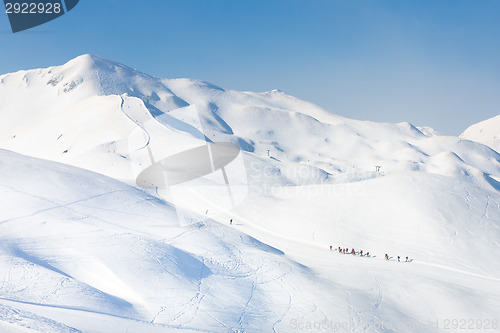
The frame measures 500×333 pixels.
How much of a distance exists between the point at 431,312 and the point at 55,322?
2316cm

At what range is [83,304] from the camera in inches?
770

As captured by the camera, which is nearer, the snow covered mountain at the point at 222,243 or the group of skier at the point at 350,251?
the snow covered mountain at the point at 222,243

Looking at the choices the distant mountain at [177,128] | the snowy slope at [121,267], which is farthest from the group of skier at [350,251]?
the distant mountain at [177,128]

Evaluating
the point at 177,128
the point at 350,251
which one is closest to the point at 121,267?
the point at 350,251

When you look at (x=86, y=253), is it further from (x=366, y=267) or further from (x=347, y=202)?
(x=347, y=202)

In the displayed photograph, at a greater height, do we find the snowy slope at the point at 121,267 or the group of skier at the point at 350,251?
the snowy slope at the point at 121,267

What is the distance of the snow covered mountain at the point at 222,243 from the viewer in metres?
21.8

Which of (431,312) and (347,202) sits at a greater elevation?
(431,312)

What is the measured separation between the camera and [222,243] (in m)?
33.1

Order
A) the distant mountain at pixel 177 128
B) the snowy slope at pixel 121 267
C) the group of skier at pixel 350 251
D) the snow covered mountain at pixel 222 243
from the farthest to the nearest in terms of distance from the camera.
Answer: the distant mountain at pixel 177 128 → the group of skier at pixel 350 251 → the snow covered mountain at pixel 222 243 → the snowy slope at pixel 121 267

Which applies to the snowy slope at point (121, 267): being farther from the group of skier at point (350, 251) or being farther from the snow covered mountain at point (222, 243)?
the group of skier at point (350, 251)

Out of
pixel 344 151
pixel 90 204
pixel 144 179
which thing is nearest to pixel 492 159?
pixel 344 151

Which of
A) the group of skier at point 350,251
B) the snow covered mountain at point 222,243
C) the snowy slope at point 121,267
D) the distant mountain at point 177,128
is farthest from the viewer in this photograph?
the distant mountain at point 177,128

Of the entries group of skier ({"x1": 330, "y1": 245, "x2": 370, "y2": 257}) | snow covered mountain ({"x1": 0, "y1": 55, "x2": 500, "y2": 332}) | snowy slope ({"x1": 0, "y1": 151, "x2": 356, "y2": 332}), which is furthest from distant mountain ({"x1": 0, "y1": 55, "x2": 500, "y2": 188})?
snowy slope ({"x1": 0, "y1": 151, "x2": 356, "y2": 332})
